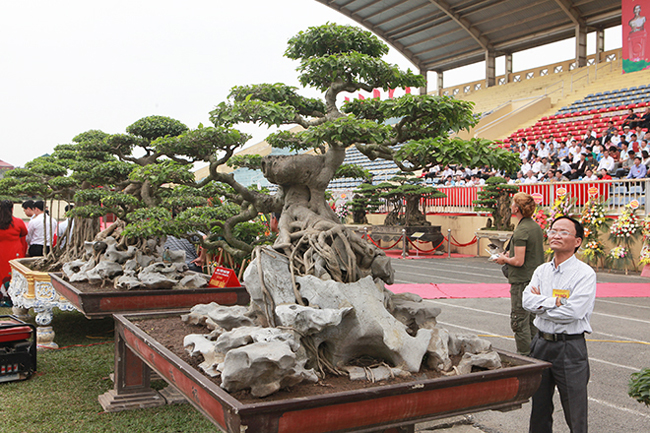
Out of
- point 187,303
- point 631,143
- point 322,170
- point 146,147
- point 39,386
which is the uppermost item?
point 631,143

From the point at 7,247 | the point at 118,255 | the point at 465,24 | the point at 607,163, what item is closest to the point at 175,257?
the point at 118,255

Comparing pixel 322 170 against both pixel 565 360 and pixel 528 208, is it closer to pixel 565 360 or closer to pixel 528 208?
pixel 528 208

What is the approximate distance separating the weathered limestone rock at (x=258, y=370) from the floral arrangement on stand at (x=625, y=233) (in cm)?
955

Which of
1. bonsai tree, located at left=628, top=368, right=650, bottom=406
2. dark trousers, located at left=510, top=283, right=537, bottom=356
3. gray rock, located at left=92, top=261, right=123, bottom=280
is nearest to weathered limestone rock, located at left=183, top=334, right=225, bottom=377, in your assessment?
bonsai tree, located at left=628, top=368, right=650, bottom=406

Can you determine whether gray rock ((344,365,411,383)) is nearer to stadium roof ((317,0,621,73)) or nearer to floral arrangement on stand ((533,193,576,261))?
floral arrangement on stand ((533,193,576,261))

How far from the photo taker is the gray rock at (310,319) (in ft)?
7.73

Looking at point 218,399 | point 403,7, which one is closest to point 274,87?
point 218,399

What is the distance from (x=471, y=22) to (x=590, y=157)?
1381cm

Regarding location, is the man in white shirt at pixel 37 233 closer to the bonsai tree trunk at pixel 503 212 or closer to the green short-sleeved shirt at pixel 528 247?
the green short-sleeved shirt at pixel 528 247

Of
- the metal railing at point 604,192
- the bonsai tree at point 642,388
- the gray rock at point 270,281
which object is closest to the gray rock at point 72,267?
the gray rock at point 270,281

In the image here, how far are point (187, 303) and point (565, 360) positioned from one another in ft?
9.61

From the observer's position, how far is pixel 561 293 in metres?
2.33

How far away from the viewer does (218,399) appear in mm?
1828

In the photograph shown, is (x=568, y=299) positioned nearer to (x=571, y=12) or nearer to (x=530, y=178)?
(x=530, y=178)
